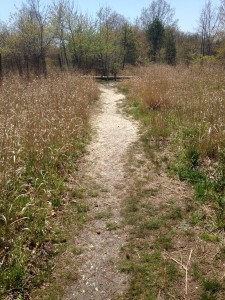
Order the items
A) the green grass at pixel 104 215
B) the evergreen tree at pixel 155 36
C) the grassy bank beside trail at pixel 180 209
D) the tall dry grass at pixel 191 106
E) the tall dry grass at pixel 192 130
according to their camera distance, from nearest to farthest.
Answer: the grassy bank beside trail at pixel 180 209 < the green grass at pixel 104 215 < the tall dry grass at pixel 192 130 < the tall dry grass at pixel 191 106 < the evergreen tree at pixel 155 36

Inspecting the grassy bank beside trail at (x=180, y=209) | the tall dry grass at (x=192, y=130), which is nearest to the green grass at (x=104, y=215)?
the grassy bank beside trail at (x=180, y=209)

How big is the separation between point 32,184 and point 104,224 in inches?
53.4

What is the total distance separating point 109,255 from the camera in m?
3.32

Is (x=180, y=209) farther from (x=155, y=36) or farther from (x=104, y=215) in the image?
(x=155, y=36)

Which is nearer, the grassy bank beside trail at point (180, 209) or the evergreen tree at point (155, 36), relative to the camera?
the grassy bank beside trail at point (180, 209)

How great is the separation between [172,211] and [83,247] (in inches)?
54.0

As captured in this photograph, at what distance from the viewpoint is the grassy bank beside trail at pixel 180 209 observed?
288 centimetres

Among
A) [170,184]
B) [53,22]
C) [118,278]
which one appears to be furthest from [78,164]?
[53,22]

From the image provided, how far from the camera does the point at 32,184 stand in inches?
177

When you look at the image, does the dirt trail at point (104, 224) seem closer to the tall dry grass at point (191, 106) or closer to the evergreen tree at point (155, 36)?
the tall dry grass at point (191, 106)

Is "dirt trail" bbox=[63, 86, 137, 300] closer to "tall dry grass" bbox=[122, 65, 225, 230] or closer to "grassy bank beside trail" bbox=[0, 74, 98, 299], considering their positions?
"grassy bank beside trail" bbox=[0, 74, 98, 299]

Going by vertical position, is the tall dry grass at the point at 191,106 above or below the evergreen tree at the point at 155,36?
below

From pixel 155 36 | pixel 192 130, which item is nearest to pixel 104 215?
pixel 192 130

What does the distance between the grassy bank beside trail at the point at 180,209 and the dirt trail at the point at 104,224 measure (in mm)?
159
